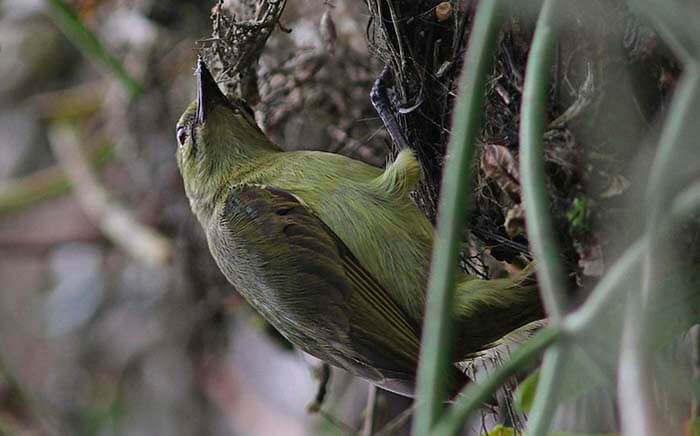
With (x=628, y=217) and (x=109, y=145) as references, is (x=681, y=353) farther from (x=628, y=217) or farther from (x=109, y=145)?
→ (x=109, y=145)

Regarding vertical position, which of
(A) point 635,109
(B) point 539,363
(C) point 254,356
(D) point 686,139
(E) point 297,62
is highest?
(E) point 297,62

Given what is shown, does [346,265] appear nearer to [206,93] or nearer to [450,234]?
[206,93]

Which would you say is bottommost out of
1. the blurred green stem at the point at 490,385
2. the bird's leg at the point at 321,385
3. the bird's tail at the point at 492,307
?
the bird's leg at the point at 321,385

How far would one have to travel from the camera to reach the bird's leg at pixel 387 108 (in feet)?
6.68

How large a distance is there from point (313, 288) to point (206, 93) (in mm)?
533

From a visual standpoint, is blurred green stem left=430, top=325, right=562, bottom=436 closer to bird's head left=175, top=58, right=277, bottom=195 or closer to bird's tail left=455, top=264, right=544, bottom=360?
bird's tail left=455, top=264, right=544, bottom=360

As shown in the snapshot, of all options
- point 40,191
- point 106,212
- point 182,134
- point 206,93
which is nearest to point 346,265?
point 206,93

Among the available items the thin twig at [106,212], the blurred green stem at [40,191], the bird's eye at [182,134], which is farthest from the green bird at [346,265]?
the blurred green stem at [40,191]

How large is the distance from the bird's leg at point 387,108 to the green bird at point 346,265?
4 cm

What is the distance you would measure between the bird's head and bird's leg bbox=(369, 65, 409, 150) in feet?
1.40

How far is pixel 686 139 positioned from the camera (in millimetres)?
970

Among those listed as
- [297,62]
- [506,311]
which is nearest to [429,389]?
[506,311]

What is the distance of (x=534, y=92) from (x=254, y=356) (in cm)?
447

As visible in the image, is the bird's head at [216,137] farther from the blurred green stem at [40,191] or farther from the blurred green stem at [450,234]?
the blurred green stem at [40,191]
